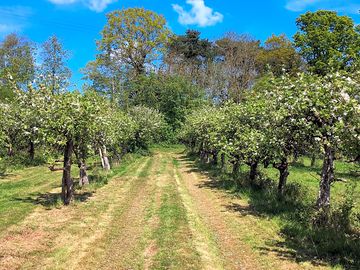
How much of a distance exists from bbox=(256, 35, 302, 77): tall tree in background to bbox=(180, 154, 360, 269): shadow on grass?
50385 millimetres

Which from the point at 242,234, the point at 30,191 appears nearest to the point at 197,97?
the point at 30,191

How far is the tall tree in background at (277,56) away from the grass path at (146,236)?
53.8 meters

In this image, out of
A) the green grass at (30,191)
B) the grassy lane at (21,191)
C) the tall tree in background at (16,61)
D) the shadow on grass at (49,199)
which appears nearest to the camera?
the grassy lane at (21,191)

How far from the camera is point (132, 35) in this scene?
7262 cm

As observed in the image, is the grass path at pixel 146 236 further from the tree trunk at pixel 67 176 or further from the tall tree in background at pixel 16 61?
the tall tree in background at pixel 16 61

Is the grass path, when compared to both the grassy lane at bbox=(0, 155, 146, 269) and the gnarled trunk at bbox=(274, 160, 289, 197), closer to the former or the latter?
the grassy lane at bbox=(0, 155, 146, 269)

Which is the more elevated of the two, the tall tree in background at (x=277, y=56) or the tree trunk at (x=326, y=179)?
the tall tree in background at (x=277, y=56)

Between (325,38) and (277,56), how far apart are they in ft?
73.4

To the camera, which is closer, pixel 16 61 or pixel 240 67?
pixel 16 61

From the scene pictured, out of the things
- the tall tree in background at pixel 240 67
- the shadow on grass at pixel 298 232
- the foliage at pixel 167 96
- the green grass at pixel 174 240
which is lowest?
the green grass at pixel 174 240

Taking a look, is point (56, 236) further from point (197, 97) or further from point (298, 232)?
point (197, 97)

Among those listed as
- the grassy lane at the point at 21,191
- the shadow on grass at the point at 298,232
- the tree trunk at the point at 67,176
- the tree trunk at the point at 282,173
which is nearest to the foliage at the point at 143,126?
the grassy lane at the point at 21,191

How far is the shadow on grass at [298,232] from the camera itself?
12078 millimetres

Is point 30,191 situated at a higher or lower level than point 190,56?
lower
